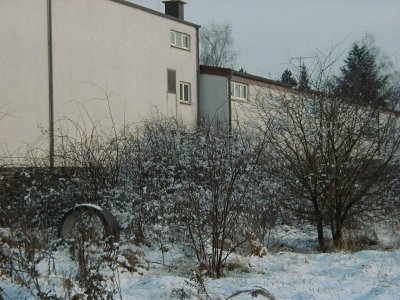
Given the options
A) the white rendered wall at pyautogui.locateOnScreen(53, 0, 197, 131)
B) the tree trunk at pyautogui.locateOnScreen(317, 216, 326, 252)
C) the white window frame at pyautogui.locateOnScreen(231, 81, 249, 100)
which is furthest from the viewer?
the white window frame at pyautogui.locateOnScreen(231, 81, 249, 100)

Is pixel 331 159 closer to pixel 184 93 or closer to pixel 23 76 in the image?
pixel 23 76

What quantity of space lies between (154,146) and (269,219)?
4.06m

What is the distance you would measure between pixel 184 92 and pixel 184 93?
5 cm

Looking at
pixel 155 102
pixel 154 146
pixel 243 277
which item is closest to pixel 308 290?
pixel 243 277

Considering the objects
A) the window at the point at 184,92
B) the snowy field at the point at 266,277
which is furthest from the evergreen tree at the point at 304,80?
the window at the point at 184,92

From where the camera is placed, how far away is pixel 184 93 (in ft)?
98.9

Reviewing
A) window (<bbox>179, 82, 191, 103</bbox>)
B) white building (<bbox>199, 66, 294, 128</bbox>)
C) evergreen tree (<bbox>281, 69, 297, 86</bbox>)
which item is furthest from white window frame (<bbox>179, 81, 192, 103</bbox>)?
evergreen tree (<bbox>281, 69, 297, 86</bbox>)

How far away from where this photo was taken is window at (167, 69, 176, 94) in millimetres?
28891

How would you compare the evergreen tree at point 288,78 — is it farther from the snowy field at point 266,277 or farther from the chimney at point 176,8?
the chimney at point 176,8

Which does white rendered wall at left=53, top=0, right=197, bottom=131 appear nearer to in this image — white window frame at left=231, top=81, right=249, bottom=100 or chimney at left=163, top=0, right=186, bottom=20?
chimney at left=163, top=0, right=186, bottom=20

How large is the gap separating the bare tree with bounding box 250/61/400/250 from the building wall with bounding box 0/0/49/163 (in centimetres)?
1138

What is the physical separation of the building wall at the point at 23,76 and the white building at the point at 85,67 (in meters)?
0.03

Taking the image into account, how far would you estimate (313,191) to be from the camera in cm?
1055

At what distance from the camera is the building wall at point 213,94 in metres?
29.9
